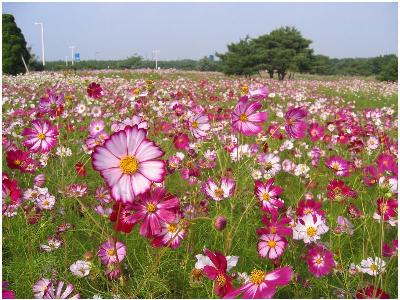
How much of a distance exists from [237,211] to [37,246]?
93 centimetres

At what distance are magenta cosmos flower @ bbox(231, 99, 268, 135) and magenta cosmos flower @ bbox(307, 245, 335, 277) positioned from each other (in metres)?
0.44

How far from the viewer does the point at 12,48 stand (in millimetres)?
17016

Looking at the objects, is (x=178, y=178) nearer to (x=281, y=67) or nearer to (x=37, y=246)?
(x=37, y=246)

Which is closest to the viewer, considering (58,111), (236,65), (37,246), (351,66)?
(37,246)

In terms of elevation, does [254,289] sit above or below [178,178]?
above

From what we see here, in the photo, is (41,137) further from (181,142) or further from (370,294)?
(370,294)

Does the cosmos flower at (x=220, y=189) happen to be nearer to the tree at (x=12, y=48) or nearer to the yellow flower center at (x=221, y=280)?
the yellow flower center at (x=221, y=280)

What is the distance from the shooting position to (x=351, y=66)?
134 feet

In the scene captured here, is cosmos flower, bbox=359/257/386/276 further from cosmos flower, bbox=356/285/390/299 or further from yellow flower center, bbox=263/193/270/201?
yellow flower center, bbox=263/193/270/201

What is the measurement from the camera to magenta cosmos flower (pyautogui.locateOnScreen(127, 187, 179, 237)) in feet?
3.16

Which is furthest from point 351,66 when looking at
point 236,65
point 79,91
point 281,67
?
point 79,91

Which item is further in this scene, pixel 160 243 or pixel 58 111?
pixel 58 111

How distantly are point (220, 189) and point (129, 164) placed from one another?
783 mm

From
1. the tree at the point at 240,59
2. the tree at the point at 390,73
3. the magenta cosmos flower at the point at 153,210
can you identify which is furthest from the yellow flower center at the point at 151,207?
the tree at the point at 240,59
